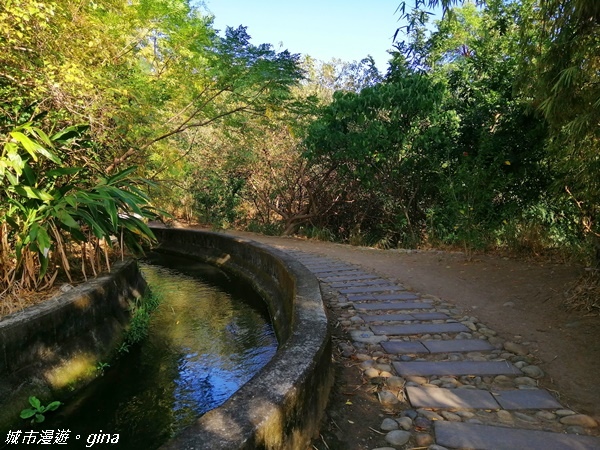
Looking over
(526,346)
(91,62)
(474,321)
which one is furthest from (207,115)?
(526,346)

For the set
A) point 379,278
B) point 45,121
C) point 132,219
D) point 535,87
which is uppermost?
point 535,87

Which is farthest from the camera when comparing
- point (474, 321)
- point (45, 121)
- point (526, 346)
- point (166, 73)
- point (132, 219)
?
point (166, 73)

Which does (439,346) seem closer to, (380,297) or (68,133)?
(380,297)

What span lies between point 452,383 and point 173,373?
266 centimetres

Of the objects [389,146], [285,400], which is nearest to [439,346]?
[285,400]

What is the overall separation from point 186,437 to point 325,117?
8.39m

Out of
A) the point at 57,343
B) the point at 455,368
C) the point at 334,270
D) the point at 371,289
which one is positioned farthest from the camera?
the point at 334,270

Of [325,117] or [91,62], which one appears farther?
[325,117]

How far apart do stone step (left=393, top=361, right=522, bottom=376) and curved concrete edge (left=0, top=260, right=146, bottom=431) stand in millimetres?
2815

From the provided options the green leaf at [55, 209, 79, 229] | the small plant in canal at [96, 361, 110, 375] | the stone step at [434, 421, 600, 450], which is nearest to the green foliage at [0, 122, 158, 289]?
the green leaf at [55, 209, 79, 229]

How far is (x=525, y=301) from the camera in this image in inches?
175

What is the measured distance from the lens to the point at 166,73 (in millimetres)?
8211

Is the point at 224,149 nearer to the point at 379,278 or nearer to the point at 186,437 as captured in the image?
the point at 379,278

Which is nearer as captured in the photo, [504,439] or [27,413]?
[504,439]
